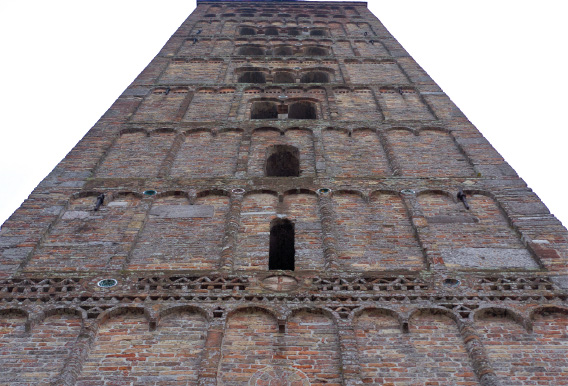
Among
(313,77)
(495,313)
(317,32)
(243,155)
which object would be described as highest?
(317,32)

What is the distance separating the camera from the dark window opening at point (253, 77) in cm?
1894

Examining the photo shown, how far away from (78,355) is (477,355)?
414 cm

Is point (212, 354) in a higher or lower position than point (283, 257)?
lower

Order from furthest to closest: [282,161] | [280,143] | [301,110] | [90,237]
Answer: [301,110] < [282,161] < [280,143] < [90,237]

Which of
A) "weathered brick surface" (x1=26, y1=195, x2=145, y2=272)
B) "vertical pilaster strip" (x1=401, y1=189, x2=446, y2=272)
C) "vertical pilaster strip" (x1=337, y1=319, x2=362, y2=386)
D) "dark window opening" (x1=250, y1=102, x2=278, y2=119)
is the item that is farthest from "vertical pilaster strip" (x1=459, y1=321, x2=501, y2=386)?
"dark window opening" (x1=250, y1=102, x2=278, y2=119)

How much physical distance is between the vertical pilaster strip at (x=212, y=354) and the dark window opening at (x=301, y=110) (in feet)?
30.7

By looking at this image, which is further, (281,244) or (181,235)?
(281,244)

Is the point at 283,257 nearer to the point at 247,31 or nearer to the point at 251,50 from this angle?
the point at 251,50

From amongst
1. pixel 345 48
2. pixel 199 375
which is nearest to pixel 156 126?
pixel 199 375

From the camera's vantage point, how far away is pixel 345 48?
21531 millimetres

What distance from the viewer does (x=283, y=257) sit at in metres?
9.92

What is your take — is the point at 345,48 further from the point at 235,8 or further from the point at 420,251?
the point at 420,251

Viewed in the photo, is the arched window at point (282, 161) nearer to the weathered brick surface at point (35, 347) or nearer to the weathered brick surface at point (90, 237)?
the weathered brick surface at point (90, 237)

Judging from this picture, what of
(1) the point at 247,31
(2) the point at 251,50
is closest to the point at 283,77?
(2) the point at 251,50
